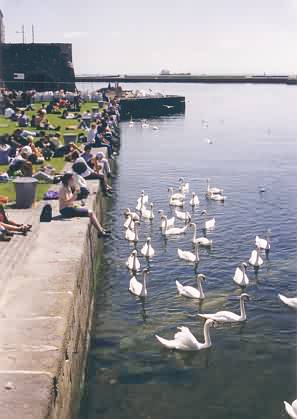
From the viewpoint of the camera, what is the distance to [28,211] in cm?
1537

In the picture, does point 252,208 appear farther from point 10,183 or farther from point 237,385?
point 237,385

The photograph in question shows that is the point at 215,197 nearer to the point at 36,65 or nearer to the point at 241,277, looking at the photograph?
the point at 241,277

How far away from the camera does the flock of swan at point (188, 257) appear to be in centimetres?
1140

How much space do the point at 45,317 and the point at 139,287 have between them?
5.55 metres

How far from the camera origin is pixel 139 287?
14.1 m

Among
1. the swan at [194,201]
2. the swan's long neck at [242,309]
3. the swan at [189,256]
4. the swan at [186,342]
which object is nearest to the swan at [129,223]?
the swan at [189,256]

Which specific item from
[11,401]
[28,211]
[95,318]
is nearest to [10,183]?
[28,211]

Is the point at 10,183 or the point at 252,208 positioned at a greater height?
the point at 10,183

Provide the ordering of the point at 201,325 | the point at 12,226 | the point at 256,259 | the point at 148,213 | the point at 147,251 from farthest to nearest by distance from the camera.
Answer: the point at 148,213, the point at 147,251, the point at 256,259, the point at 12,226, the point at 201,325

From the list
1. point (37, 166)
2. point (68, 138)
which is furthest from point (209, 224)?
point (68, 138)

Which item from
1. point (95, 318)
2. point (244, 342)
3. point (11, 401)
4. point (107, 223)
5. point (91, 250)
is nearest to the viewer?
point (11, 401)

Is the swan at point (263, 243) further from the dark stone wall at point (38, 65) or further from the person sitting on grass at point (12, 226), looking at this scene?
the dark stone wall at point (38, 65)

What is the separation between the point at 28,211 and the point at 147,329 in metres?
5.01

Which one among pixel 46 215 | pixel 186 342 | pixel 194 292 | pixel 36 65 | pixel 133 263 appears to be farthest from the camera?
pixel 36 65
